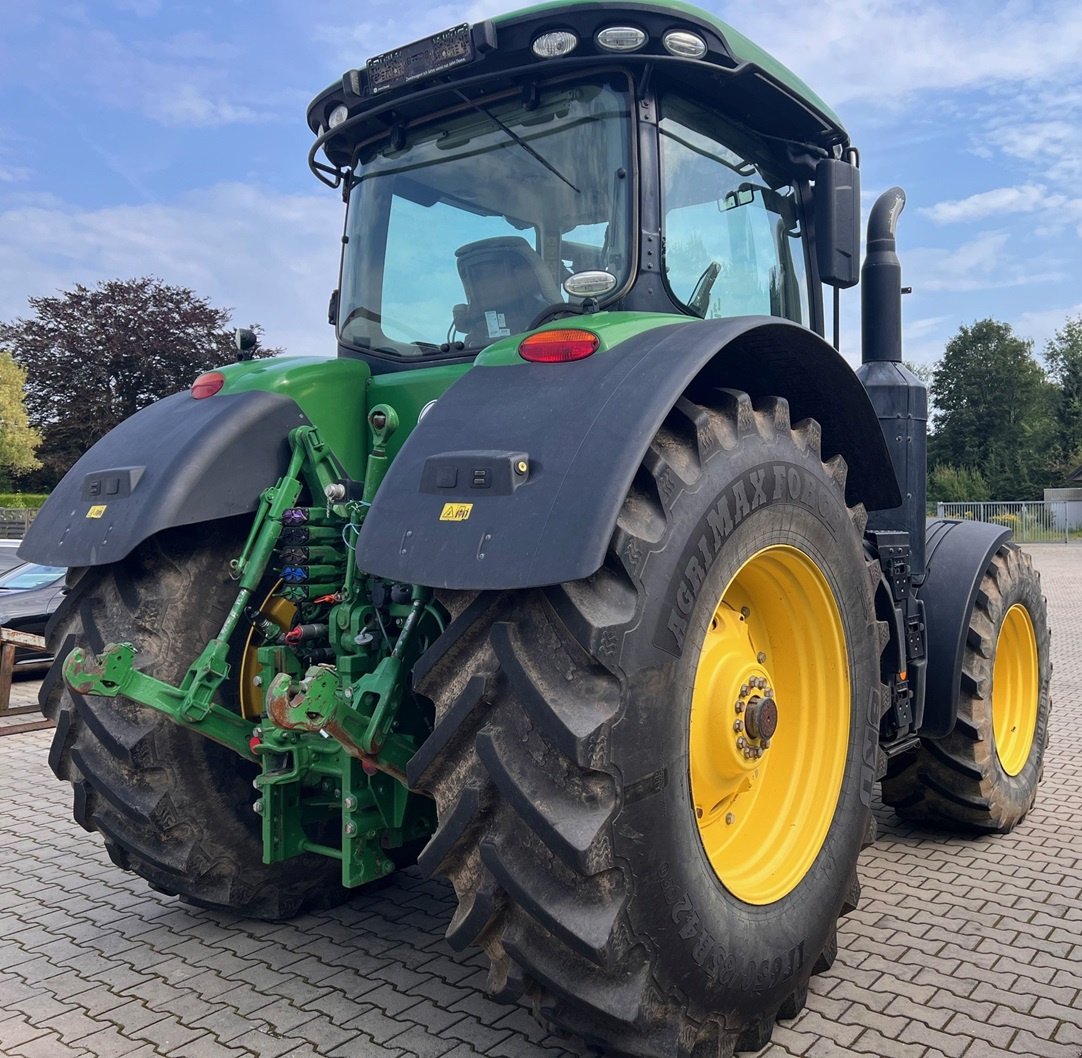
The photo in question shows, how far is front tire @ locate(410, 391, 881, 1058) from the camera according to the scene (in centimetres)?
209

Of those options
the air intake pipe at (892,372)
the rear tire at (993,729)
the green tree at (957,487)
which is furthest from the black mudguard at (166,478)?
the green tree at (957,487)

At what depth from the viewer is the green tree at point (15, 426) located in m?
35.8

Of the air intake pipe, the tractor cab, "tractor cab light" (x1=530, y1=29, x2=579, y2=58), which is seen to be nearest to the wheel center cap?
the tractor cab

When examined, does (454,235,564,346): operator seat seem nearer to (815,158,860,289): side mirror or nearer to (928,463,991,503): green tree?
(815,158,860,289): side mirror

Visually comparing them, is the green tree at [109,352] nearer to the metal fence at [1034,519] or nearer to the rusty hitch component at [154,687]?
the metal fence at [1034,519]

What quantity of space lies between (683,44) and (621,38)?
201mm

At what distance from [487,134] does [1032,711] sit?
12.7ft

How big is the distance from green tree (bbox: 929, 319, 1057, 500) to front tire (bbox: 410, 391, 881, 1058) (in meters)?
50.8

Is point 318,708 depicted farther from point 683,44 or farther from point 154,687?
point 683,44

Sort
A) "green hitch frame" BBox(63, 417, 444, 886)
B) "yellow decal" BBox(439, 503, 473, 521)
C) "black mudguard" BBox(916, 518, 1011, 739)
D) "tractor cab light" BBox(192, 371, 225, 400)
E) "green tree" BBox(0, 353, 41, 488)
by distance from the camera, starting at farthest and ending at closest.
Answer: "green tree" BBox(0, 353, 41, 488) → "black mudguard" BBox(916, 518, 1011, 739) → "tractor cab light" BBox(192, 371, 225, 400) → "green hitch frame" BBox(63, 417, 444, 886) → "yellow decal" BBox(439, 503, 473, 521)

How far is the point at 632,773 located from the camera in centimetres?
212

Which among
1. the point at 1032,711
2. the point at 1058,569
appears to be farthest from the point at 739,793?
the point at 1058,569

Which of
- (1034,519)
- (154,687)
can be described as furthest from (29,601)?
(1034,519)

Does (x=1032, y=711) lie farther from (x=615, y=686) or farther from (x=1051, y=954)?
(x=615, y=686)
